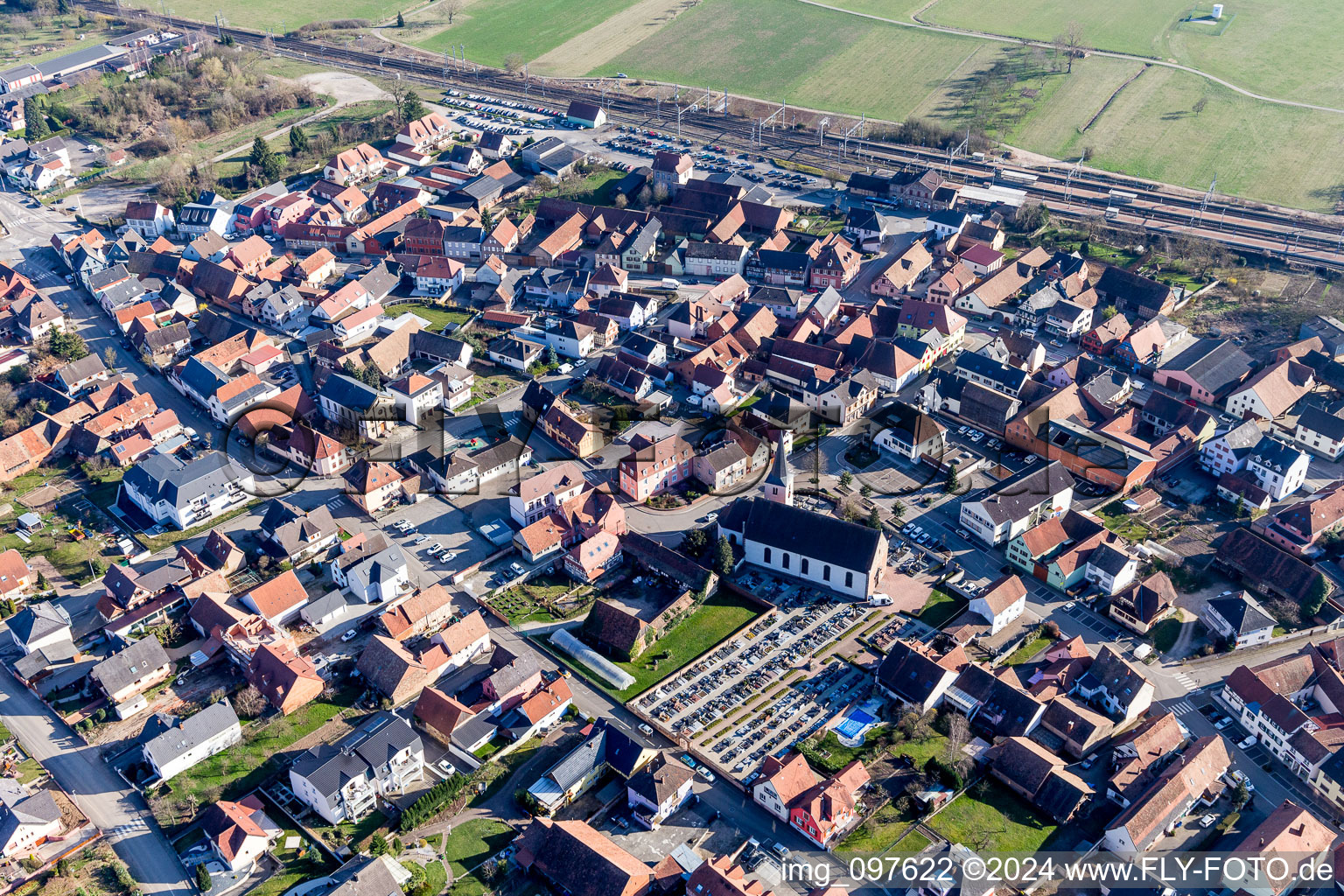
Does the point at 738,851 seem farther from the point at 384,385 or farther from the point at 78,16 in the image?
the point at 78,16

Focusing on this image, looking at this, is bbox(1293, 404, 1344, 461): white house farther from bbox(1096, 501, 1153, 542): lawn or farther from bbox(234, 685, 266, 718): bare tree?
bbox(234, 685, 266, 718): bare tree

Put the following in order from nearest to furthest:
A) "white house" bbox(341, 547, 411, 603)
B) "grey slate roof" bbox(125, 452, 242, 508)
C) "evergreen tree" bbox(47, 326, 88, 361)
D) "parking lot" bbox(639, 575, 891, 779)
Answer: "parking lot" bbox(639, 575, 891, 779), "white house" bbox(341, 547, 411, 603), "grey slate roof" bbox(125, 452, 242, 508), "evergreen tree" bbox(47, 326, 88, 361)

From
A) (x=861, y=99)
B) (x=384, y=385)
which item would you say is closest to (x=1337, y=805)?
(x=384, y=385)

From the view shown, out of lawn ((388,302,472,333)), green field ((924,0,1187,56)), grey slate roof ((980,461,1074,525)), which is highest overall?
green field ((924,0,1187,56))

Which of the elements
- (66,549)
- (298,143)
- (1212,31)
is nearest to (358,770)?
(66,549)

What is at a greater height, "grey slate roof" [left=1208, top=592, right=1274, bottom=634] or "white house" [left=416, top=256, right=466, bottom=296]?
"white house" [left=416, top=256, right=466, bottom=296]

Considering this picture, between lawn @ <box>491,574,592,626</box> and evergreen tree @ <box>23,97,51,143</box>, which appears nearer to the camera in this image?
lawn @ <box>491,574,592,626</box>

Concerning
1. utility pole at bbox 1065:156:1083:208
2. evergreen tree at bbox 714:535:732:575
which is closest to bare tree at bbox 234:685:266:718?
evergreen tree at bbox 714:535:732:575
